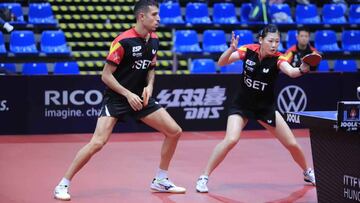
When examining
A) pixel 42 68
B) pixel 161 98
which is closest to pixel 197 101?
pixel 161 98

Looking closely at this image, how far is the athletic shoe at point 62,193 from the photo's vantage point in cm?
714

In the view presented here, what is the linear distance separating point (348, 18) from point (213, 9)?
11.2ft

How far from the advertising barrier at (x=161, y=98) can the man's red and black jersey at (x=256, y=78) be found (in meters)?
4.56

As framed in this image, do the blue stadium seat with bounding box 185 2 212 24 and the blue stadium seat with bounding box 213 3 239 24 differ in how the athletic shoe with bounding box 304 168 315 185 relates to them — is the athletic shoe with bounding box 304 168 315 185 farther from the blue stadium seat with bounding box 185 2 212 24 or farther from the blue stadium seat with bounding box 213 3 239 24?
the blue stadium seat with bounding box 213 3 239 24

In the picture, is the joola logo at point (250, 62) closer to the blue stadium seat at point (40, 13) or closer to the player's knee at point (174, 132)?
the player's knee at point (174, 132)

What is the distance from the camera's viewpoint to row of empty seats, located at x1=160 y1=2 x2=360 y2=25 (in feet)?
50.2

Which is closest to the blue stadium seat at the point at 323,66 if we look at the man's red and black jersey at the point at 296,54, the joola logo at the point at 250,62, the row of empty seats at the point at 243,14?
the row of empty seats at the point at 243,14

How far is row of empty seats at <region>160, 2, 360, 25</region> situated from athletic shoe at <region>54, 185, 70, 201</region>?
8449 millimetres

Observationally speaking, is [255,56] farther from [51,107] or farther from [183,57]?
[183,57]

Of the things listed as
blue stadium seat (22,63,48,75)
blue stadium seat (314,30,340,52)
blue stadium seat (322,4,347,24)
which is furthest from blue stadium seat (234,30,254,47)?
blue stadium seat (22,63,48,75)

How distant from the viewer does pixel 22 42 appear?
14000 mm

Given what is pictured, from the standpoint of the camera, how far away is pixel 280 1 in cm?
1656

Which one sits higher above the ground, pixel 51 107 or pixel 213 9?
pixel 213 9

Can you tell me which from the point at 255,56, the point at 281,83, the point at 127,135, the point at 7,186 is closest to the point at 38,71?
the point at 127,135
